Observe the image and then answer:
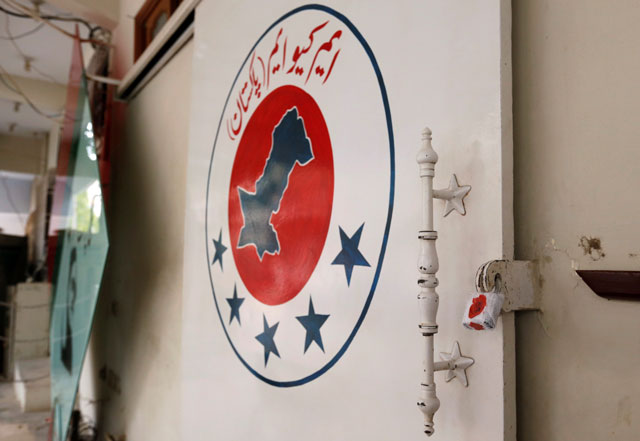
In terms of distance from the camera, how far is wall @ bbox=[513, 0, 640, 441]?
1.85ft

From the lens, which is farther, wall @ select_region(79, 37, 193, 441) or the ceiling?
the ceiling

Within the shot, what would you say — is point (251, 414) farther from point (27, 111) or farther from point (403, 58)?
point (27, 111)

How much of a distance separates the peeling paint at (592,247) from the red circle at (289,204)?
0.48 metres

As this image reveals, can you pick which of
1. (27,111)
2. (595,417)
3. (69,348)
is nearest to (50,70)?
(27,111)

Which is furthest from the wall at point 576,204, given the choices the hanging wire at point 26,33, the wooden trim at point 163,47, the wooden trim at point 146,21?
the hanging wire at point 26,33

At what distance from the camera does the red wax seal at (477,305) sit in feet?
1.93

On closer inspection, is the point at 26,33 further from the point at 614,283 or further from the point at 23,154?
the point at 614,283

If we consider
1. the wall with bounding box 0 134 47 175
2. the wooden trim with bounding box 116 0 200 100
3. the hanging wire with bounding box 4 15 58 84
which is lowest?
the wooden trim with bounding box 116 0 200 100

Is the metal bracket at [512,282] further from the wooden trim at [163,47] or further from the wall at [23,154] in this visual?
the wall at [23,154]

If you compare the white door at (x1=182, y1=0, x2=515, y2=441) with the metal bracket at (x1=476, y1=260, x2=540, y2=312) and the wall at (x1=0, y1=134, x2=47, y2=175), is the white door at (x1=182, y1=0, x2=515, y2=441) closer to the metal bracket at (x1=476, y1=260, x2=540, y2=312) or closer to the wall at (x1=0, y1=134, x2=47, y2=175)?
the metal bracket at (x1=476, y1=260, x2=540, y2=312)

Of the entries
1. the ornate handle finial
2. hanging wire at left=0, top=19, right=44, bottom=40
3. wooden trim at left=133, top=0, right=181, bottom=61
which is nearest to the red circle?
the ornate handle finial

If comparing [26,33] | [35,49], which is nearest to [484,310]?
[26,33]

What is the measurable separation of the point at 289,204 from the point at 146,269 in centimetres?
137

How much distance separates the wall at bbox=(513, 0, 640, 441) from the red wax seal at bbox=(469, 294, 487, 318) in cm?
12
